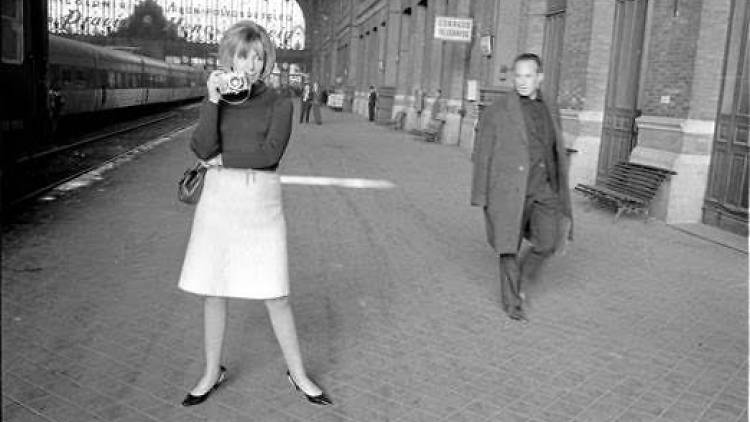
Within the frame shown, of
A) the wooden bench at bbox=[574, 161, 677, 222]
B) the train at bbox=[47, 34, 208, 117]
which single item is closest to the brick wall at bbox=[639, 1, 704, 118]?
the wooden bench at bbox=[574, 161, 677, 222]

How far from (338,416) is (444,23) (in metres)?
17.8

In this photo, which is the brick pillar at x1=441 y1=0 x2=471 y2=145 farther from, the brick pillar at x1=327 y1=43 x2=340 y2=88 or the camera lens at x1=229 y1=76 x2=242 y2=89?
the brick pillar at x1=327 y1=43 x2=340 y2=88

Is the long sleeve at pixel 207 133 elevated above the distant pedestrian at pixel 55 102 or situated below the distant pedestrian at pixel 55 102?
above

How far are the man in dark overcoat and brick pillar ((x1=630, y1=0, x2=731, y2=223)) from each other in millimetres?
5070

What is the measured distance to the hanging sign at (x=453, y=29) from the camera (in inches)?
804

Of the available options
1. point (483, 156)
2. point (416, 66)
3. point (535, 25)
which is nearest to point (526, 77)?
point (483, 156)

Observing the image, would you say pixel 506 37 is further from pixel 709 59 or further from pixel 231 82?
pixel 231 82

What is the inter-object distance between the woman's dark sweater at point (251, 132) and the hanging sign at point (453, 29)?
17.5m

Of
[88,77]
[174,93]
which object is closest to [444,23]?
[88,77]

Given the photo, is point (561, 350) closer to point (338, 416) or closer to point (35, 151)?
point (338, 416)

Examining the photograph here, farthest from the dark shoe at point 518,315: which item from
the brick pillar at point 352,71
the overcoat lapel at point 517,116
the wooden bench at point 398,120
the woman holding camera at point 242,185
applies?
the brick pillar at point 352,71

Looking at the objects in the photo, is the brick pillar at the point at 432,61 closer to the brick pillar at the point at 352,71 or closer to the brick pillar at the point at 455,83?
the brick pillar at the point at 455,83

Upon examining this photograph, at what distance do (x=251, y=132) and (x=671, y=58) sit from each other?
8.46m

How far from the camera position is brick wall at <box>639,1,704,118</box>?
33.1 feet
